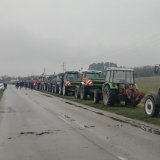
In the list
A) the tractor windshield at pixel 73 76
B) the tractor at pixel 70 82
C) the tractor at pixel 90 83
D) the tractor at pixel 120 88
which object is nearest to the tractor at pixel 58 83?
the tractor at pixel 70 82

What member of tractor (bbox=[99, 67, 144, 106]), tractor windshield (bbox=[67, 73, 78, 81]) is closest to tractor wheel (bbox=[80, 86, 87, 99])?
tractor (bbox=[99, 67, 144, 106])

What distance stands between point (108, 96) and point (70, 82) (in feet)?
56.5

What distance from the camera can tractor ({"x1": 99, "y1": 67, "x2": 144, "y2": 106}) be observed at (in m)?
25.5

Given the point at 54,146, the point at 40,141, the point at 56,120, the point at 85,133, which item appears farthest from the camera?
the point at 56,120

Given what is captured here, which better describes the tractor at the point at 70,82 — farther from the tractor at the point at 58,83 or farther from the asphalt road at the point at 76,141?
the asphalt road at the point at 76,141

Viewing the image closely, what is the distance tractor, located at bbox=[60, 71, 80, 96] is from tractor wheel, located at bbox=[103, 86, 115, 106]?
16.2 metres

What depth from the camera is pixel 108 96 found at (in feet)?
85.3

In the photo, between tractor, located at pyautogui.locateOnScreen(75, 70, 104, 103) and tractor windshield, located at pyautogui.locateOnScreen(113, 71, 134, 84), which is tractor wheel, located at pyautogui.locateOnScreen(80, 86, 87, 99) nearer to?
tractor, located at pyautogui.locateOnScreen(75, 70, 104, 103)

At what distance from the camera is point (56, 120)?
17.6 m

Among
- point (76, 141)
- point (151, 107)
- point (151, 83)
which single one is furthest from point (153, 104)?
point (151, 83)

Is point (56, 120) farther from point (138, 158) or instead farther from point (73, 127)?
point (138, 158)

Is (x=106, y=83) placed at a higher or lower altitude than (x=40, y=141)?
higher

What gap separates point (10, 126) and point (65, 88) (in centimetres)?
2821

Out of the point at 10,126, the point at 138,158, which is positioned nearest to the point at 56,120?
the point at 10,126
